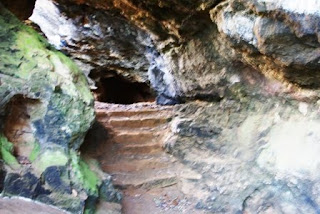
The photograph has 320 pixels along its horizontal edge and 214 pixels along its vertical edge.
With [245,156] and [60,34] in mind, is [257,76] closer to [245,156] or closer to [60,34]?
[245,156]

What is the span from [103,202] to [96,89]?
830cm

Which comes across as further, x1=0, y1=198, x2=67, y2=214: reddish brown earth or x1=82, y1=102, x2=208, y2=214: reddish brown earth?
x1=82, y1=102, x2=208, y2=214: reddish brown earth

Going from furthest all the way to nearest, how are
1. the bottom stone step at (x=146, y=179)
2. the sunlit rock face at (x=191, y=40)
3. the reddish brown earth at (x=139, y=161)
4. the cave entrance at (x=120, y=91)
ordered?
the cave entrance at (x=120, y=91), the bottom stone step at (x=146, y=179), the reddish brown earth at (x=139, y=161), the sunlit rock face at (x=191, y=40)

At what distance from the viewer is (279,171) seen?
4348 mm

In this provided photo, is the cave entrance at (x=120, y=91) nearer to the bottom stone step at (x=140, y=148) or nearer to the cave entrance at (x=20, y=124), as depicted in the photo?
the bottom stone step at (x=140, y=148)

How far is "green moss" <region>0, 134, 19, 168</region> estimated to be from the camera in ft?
11.0

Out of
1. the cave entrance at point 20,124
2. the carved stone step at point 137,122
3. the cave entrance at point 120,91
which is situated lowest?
the cave entrance at point 120,91

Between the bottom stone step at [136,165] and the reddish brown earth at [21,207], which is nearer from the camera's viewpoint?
the reddish brown earth at [21,207]

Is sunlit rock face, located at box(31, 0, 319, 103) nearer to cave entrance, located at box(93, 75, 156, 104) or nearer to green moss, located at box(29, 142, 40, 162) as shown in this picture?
cave entrance, located at box(93, 75, 156, 104)

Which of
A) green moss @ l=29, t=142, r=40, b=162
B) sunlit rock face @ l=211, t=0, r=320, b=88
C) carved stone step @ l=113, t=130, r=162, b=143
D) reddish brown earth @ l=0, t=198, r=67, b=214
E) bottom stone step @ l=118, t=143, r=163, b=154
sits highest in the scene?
sunlit rock face @ l=211, t=0, r=320, b=88

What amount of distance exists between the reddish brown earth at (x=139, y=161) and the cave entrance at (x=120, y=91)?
19.4 ft

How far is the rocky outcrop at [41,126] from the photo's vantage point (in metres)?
3.45

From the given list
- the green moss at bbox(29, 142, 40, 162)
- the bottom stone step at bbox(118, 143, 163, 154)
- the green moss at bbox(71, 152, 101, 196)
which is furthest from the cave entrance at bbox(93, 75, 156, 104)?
the green moss at bbox(29, 142, 40, 162)

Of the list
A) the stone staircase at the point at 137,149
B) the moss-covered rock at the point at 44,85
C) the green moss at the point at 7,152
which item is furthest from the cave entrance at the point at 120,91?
the green moss at the point at 7,152
